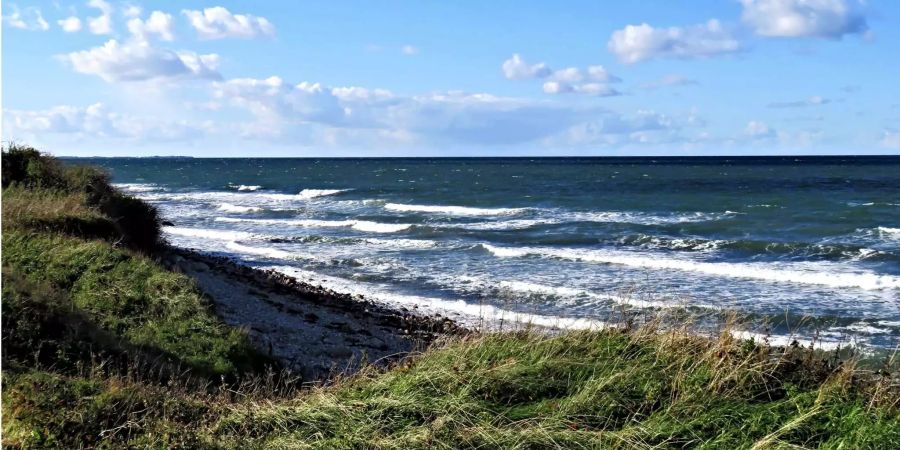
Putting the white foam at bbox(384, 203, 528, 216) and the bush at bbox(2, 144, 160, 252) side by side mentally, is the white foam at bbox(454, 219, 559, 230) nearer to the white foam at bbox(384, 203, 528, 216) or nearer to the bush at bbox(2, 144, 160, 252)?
the white foam at bbox(384, 203, 528, 216)

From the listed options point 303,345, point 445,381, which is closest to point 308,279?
point 303,345

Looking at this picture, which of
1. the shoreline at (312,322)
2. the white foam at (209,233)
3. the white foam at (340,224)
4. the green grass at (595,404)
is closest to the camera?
the green grass at (595,404)

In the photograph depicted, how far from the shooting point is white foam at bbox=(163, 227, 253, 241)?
3379 cm

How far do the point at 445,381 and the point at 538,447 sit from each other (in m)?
1.24

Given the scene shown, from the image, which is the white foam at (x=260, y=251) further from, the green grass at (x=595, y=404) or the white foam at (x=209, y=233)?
the green grass at (x=595, y=404)

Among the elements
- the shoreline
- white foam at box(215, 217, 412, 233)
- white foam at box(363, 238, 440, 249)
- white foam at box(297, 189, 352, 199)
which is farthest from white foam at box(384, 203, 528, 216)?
the shoreline

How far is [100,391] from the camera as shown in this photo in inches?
258

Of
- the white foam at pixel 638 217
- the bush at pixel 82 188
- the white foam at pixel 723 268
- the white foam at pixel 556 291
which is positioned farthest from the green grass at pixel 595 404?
the white foam at pixel 638 217

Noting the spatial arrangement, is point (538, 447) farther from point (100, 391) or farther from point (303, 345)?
point (303, 345)

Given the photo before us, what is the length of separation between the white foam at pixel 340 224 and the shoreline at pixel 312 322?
13.7m

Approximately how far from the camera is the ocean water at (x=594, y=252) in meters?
17.5

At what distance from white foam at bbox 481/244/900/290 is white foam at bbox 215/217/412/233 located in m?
8.19

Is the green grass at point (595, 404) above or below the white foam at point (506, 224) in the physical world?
above

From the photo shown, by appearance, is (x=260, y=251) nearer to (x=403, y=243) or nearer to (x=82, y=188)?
(x=403, y=243)
